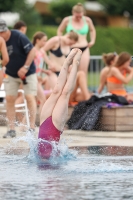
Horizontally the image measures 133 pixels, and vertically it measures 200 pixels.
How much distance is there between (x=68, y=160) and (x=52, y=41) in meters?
5.74

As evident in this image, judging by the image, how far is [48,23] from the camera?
52938 millimetres

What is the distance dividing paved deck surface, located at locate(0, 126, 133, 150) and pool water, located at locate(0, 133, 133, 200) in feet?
2.39

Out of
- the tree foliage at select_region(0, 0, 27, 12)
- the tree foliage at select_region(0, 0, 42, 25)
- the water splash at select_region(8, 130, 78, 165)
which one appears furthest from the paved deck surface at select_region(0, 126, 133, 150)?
the tree foliage at select_region(0, 0, 42, 25)

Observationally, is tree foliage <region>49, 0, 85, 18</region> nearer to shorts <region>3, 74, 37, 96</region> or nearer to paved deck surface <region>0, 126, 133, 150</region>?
paved deck surface <region>0, 126, 133, 150</region>

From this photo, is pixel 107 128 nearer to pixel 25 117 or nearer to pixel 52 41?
pixel 25 117

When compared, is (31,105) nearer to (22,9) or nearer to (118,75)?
(118,75)

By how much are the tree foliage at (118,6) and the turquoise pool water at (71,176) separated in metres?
39.1

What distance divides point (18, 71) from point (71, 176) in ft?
15.0

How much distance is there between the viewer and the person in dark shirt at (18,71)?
12188 mm

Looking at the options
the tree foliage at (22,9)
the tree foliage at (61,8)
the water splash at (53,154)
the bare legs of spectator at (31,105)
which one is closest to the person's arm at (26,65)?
the bare legs of spectator at (31,105)

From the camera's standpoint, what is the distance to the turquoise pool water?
6.90m

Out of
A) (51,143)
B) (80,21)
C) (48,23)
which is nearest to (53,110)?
(51,143)

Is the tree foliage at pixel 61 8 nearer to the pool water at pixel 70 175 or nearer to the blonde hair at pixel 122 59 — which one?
the blonde hair at pixel 122 59

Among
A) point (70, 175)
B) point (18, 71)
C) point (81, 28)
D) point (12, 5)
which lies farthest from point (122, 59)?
point (12, 5)
